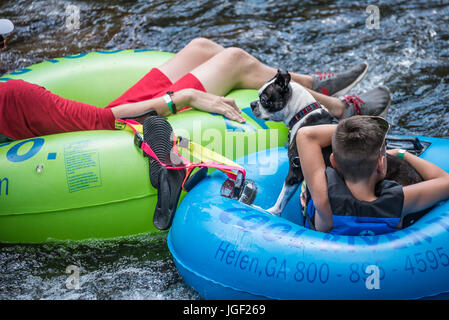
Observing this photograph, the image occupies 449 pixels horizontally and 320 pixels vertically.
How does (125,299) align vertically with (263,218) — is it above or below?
below

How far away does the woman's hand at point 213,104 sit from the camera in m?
A: 3.03

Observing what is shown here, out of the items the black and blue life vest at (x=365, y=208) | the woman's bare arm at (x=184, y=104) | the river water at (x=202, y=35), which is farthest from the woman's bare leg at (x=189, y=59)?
the black and blue life vest at (x=365, y=208)

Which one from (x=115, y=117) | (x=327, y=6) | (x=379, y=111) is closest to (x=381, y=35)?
(x=327, y=6)

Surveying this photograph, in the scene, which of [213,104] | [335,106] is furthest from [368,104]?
[213,104]

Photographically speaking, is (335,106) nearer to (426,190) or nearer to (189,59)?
(189,59)

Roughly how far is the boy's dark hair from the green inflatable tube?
0.93 metres

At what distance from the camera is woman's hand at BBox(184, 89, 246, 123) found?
3027 mm

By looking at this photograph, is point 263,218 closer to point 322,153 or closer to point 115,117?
point 322,153

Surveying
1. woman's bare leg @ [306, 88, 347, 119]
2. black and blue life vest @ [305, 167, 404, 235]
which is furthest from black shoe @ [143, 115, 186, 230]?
woman's bare leg @ [306, 88, 347, 119]

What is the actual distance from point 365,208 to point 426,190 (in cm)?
28

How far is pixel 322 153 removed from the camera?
237 centimetres

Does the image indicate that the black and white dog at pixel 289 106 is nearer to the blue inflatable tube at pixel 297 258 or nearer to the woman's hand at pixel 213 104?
the woman's hand at pixel 213 104
